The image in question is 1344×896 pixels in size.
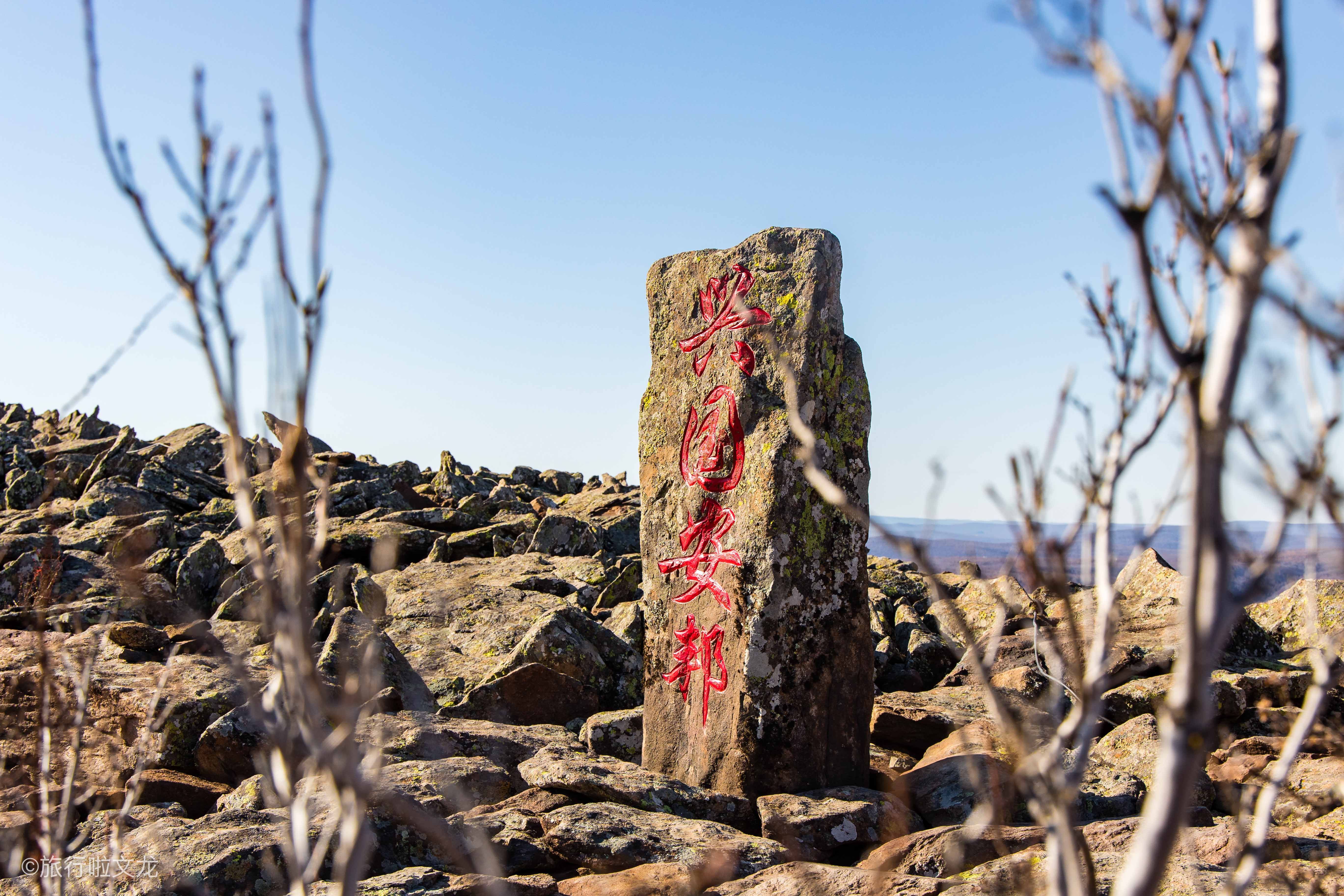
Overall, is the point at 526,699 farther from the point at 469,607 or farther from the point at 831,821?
the point at 831,821

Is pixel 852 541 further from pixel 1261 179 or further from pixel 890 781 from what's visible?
pixel 1261 179

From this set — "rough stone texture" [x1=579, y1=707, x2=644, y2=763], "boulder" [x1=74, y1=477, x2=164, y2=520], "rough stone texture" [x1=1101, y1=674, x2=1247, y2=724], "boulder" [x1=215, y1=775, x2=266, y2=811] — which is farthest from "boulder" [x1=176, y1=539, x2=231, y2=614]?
"rough stone texture" [x1=1101, y1=674, x2=1247, y2=724]

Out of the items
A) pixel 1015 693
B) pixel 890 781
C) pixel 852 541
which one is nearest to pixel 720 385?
pixel 852 541

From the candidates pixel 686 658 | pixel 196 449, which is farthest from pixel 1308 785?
pixel 196 449

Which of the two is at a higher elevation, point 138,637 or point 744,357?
point 744,357

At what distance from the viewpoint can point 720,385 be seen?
21.9 ft

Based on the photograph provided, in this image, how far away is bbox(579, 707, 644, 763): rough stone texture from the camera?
7176 mm

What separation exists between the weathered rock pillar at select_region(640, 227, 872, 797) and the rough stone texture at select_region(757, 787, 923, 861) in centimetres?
42

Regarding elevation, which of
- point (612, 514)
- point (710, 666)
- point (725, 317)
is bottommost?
point (710, 666)

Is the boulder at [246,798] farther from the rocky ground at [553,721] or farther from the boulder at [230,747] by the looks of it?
the boulder at [230,747]

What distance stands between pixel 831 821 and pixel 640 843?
118 centimetres

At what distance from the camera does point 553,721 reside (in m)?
7.96

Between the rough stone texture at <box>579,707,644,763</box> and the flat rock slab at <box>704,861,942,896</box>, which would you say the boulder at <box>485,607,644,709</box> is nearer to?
the rough stone texture at <box>579,707,644,763</box>

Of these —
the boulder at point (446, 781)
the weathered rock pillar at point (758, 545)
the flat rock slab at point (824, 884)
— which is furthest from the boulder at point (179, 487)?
the flat rock slab at point (824, 884)
